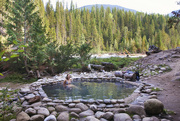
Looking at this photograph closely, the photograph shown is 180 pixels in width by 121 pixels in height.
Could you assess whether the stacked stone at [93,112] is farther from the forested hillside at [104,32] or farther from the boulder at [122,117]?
the forested hillside at [104,32]

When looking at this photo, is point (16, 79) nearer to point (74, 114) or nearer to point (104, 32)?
point (74, 114)

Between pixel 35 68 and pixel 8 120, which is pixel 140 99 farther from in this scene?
pixel 35 68

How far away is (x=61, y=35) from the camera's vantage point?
42188 mm

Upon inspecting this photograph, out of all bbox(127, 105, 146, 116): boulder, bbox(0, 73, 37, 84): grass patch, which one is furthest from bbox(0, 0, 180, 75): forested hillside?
bbox(127, 105, 146, 116): boulder

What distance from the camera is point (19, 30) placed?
27.0 ft

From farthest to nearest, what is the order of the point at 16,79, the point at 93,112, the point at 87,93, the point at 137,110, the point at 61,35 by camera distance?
the point at 61,35
the point at 16,79
the point at 87,93
the point at 93,112
the point at 137,110

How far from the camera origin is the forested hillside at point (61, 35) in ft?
26.0

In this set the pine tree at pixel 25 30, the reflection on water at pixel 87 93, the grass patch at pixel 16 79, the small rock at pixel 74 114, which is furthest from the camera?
the pine tree at pixel 25 30

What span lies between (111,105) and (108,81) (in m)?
4.13

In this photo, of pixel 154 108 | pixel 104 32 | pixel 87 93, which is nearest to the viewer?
pixel 154 108

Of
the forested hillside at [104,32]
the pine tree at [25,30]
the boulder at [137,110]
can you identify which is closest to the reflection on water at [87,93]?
the boulder at [137,110]

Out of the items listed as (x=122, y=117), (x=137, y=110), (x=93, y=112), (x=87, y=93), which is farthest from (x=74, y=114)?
(x=87, y=93)

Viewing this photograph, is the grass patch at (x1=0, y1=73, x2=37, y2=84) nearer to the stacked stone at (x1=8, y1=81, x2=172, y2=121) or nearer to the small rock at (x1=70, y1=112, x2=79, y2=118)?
the stacked stone at (x1=8, y1=81, x2=172, y2=121)

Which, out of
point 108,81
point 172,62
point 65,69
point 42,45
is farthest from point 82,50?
point 172,62
